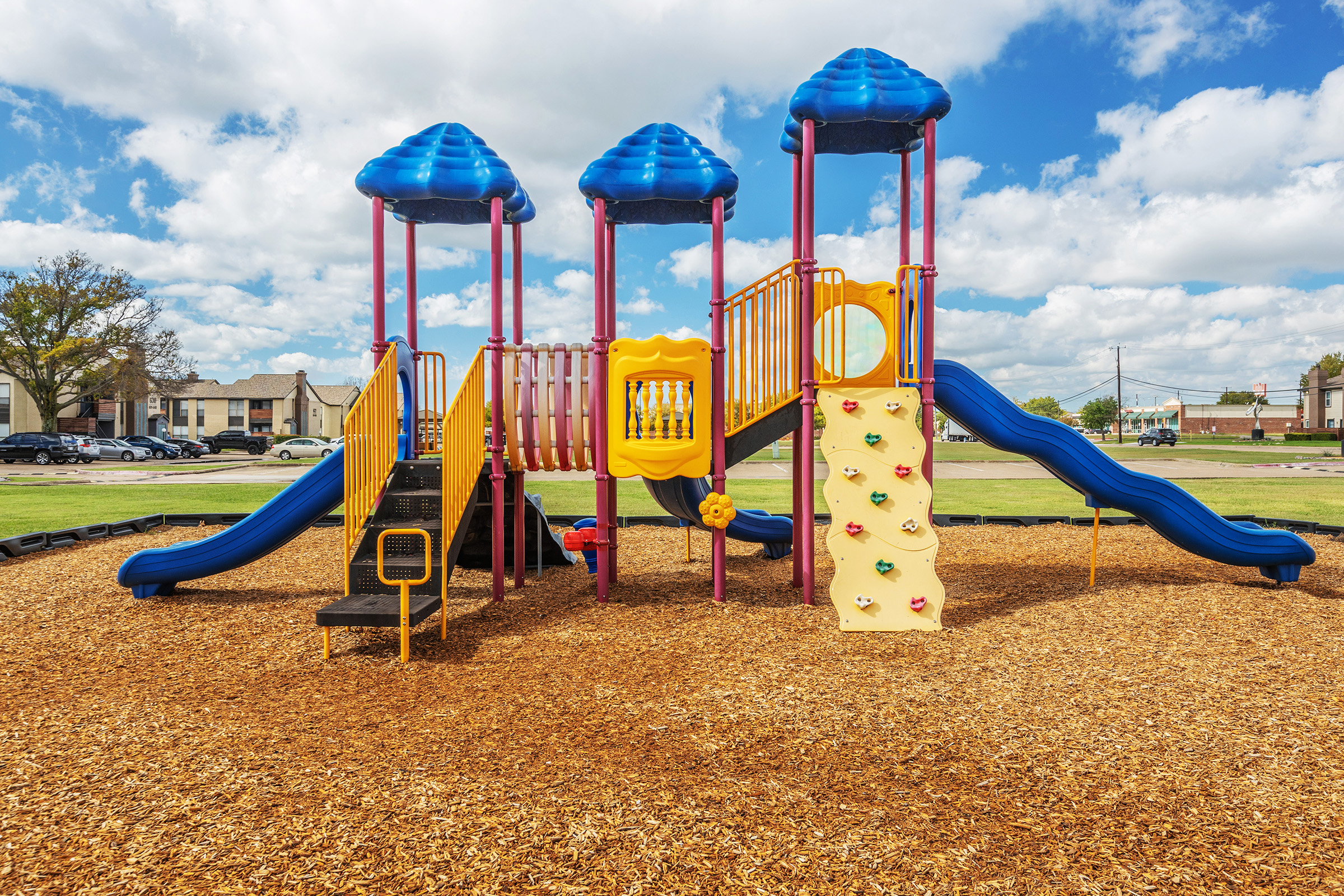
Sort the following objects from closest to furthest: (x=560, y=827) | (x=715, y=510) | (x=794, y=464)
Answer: (x=560, y=827) < (x=715, y=510) < (x=794, y=464)

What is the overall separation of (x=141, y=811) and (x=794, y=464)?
592 cm

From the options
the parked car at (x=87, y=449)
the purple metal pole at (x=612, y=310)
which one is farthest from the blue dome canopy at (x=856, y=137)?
the parked car at (x=87, y=449)

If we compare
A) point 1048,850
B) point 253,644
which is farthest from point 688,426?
point 1048,850

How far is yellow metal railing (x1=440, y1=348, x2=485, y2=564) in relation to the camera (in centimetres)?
616

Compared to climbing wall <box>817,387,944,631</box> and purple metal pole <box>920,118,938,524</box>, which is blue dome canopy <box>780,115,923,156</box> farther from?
climbing wall <box>817,387,944,631</box>

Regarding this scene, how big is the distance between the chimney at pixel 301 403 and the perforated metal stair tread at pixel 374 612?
83.8 meters

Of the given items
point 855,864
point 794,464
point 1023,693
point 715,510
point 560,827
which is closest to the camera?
point 855,864

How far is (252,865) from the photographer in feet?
9.28

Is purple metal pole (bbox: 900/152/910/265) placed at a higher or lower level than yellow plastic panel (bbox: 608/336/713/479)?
higher

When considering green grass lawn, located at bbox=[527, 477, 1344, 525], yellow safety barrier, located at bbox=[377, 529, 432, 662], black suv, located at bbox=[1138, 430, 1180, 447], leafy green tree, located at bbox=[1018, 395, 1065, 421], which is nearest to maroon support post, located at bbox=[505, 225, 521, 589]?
yellow safety barrier, located at bbox=[377, 529, 432, 662]

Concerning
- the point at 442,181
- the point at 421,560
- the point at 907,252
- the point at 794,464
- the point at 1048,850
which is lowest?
the point at 1048,850

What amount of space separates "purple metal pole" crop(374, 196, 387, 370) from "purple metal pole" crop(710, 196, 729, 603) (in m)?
3.52

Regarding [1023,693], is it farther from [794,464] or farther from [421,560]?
[421,560]

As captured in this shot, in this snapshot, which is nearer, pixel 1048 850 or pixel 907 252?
pixel 1048 850
